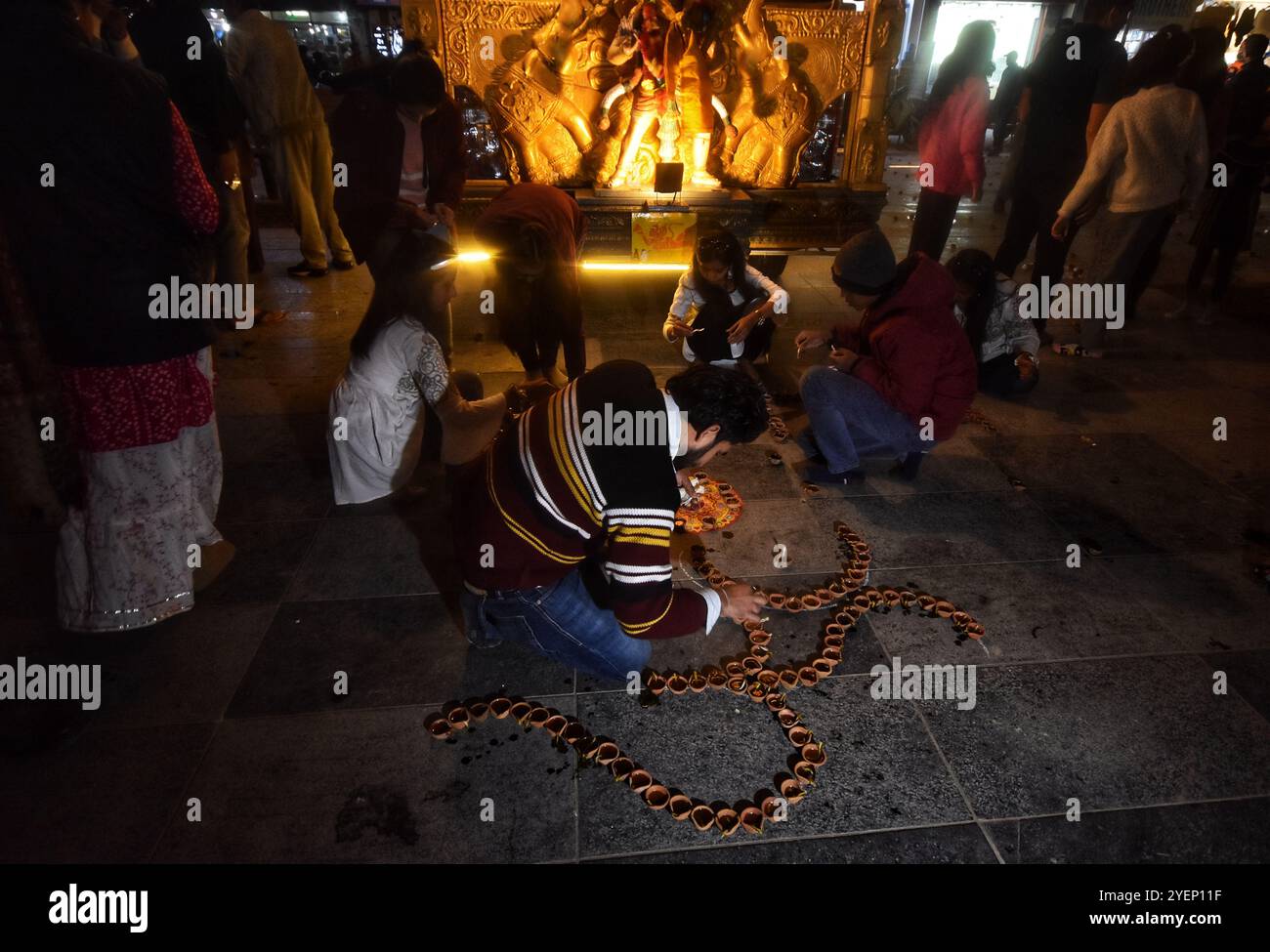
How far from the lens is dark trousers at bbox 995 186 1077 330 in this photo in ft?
19.6

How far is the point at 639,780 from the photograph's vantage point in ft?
8.27

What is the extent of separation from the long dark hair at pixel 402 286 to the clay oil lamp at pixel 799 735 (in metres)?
2.63

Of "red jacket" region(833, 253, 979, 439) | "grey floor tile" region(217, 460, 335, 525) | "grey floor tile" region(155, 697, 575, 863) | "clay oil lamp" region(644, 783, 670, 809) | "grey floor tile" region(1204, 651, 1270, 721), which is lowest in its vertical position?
"grey floor tile" region(155, 697, 575, 863)

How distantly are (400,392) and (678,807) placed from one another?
245 centimetres

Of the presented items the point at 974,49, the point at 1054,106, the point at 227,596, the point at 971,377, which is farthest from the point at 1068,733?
the point at 974,49

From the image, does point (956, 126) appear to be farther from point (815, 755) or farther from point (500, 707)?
point (500, 707)

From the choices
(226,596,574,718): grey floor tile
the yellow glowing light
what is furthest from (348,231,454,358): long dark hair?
the yellow glowing light

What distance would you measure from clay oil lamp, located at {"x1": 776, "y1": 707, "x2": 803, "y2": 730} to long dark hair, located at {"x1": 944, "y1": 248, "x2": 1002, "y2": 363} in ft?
10.2

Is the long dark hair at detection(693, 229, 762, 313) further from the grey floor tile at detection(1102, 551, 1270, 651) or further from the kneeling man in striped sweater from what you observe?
the grey floor tile at detection(1102, 551, 1270, 651)

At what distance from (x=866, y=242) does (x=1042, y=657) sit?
2323 mm

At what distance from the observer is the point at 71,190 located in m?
2.37

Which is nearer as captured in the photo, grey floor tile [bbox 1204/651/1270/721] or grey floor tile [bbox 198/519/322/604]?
grey floor tile [bbox 1204/651/1270/721]

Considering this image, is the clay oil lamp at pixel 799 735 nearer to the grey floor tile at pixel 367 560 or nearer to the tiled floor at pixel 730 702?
the tiled floor at pixel 730 702

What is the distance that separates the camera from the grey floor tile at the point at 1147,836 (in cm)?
232
